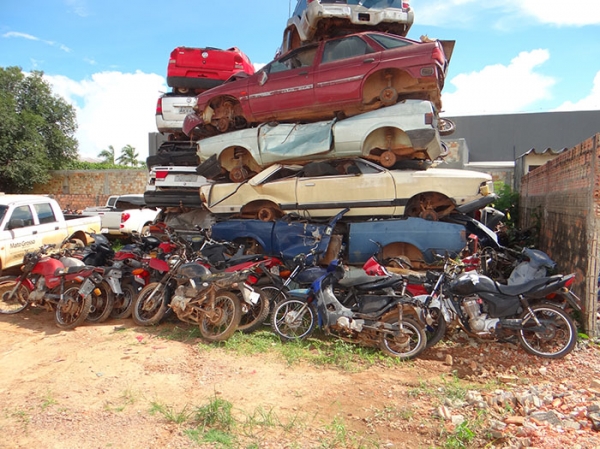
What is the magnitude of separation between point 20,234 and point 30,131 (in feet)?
65.9

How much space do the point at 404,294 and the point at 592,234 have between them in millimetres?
2164

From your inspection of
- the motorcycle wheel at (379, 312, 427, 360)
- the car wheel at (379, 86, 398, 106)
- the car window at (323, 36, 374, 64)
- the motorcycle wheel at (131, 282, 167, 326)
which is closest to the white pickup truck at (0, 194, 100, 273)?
the motorcycle wheel at (131, 282, 167, 326)

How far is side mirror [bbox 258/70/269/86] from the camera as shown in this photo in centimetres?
793

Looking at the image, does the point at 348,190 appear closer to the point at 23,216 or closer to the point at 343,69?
the point at 343,69

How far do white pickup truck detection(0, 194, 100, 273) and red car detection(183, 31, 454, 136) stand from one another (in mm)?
3913

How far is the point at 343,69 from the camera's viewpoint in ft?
23.8

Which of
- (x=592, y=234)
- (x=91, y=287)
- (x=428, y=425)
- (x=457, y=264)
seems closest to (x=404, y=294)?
(x=457, y=264)

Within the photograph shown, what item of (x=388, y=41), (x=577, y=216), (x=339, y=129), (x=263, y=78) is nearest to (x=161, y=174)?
(x=263, y=78)

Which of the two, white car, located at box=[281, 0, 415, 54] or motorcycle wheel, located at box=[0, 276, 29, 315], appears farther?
white car, located at box=[281, 0, 415, 54]

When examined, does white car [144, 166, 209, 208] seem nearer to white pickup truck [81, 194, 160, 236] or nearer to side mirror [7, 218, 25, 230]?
side mirror [7, 218, 25, 230]

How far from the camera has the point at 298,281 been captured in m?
5.46

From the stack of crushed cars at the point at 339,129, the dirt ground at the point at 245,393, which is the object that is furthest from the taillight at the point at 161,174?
the dirt ground at the point at 245,393

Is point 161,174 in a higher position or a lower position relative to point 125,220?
higher

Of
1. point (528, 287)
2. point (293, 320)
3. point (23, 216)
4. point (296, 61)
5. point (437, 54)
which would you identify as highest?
point (296, 61)
